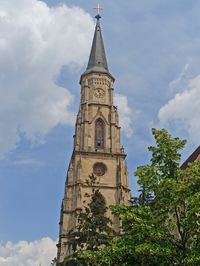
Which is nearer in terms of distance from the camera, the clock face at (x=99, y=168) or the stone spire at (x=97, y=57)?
the clock face at (x=99, y=168)

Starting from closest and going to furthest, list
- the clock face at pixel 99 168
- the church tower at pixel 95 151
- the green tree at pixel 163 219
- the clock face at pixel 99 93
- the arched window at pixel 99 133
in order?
the green tree at pixel 163 219, the church tower at pixel 95 151, the clock face at pixel 99 168, the arched window at pixel 99 133, the clock face at pixel 99 93

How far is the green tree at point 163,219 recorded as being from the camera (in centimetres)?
1598

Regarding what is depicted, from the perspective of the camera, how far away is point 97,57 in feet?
227

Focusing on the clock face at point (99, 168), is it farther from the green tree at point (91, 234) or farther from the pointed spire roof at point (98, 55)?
the green tree at point (91, 234)

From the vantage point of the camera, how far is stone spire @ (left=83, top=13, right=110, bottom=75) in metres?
66.6

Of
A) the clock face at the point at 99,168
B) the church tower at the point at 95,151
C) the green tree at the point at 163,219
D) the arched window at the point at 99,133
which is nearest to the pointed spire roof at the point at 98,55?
the church tower at the point at 95,151

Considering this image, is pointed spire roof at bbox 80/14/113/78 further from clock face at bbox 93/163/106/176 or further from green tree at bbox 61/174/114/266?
green tree at bbox 61/174/114/266

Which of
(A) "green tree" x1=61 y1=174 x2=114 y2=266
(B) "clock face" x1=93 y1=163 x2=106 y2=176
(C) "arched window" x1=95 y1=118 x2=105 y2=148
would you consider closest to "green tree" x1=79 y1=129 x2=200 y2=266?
(A) "green tree" x1=61 y1=174 x2=114 y2=266

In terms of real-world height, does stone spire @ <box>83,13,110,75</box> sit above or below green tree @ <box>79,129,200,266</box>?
above

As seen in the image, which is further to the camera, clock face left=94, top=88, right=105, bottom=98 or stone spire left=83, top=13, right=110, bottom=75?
stone spire left=83, top=13, right=110, bottom=75

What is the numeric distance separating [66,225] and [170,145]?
36165 mm

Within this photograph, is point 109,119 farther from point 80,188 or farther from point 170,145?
point 170,145

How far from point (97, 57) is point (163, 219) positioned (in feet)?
179

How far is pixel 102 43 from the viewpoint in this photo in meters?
72.9
